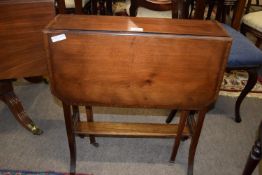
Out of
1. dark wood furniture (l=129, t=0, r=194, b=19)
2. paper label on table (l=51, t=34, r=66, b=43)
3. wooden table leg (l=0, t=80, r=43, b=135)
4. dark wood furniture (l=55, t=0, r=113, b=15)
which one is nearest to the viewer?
paper label on table (l=51, t=34, r=66, b=43)

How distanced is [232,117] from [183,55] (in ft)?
3.85

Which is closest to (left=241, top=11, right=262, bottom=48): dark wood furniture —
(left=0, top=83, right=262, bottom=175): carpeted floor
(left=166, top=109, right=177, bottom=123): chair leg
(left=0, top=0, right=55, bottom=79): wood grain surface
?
(left=0, top=83, right=262, bottom=175): carpeted floor

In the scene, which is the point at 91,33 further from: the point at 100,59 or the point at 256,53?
the point at 256,53

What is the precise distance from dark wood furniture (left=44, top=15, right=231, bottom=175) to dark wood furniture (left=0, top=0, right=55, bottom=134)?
25 cm

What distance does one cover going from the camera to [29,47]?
1360mm

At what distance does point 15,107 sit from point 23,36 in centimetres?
59

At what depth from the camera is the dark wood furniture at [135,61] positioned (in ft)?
3.20

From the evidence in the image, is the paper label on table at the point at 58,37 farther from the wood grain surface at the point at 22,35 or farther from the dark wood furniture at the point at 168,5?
the dark wood furniture at the point at 168,5

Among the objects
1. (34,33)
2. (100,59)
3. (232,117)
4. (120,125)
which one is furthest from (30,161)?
(232,117)

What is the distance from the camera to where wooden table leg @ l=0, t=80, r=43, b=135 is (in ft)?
5.47

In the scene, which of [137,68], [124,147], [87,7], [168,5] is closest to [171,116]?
[124,147]

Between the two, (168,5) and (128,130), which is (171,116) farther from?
(168,5)

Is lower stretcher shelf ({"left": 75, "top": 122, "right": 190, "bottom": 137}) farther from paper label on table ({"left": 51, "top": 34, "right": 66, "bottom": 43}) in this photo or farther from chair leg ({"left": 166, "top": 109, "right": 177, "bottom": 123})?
paper label on table ({"left": 51, "top": 34, "right": 66, "bottom": 43})

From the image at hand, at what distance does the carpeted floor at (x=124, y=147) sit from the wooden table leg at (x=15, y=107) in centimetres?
6
